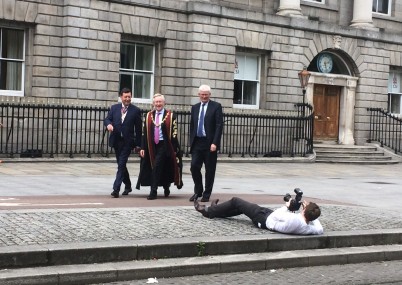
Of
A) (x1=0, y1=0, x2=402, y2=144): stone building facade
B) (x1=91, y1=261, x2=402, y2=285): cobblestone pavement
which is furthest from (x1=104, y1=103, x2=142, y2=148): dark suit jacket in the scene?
(x1=0, y1=0, x2=402, y2=144): stone building facade

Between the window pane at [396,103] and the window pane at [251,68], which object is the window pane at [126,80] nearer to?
the window pane at [251,68]

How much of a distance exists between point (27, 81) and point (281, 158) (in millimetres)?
8965

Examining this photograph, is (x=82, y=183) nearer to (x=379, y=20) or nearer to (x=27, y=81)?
(x=27, y=81)

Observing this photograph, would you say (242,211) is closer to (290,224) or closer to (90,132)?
(290,224)

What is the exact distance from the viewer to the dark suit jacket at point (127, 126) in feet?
39.3

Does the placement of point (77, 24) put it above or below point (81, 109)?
above

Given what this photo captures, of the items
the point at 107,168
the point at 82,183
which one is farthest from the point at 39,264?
the point at 107,168

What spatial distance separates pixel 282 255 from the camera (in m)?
8.57

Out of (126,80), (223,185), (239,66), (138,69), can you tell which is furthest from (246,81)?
(223,185)

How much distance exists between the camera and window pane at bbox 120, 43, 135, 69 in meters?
24.0

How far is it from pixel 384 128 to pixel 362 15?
4.86 metres

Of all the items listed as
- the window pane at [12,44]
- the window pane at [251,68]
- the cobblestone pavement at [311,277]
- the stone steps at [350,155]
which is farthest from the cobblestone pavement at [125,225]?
the window pane at [251,68]

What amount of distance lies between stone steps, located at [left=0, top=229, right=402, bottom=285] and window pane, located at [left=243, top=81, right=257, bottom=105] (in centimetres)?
1733

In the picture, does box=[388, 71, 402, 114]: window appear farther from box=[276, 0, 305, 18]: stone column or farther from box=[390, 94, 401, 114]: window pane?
box=[276, 0, 305, 18]: stone column
